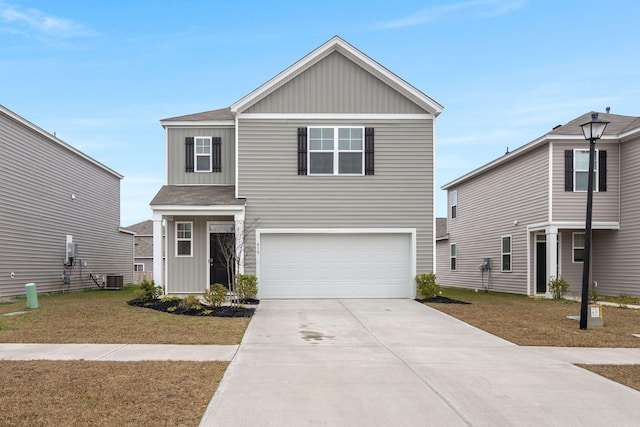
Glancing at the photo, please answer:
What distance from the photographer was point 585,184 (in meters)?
18.2

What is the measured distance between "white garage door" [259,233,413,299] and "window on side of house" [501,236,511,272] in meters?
6.75

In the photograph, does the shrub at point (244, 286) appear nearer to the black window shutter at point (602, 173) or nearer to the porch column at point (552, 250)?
the porch column at point (552, 250)

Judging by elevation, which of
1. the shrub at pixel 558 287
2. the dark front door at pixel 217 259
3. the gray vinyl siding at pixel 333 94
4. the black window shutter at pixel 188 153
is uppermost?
the gray vinyl siding at pixel 333 94

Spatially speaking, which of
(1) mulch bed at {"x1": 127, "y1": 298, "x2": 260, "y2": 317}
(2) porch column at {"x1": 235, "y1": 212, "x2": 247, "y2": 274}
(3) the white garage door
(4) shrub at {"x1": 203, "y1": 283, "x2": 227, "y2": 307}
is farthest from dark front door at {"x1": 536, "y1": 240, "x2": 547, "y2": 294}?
(4) shrub at {"x1": 203, "y1": 283, "x2": 227, "y2": 307}

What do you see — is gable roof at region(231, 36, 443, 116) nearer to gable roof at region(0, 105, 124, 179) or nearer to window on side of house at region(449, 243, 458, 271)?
gable roof at region(0, 105, 124, 179)

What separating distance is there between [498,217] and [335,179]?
9.30 meters

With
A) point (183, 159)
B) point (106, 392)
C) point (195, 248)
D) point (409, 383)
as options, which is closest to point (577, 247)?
point (195, 248)

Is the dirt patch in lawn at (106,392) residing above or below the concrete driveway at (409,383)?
above

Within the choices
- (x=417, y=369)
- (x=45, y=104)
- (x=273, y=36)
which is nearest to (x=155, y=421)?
(x=417, y=369)

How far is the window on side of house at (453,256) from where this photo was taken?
91.2 ft

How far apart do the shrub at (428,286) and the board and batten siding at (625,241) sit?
6.96 meters

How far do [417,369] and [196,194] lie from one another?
11.3 m

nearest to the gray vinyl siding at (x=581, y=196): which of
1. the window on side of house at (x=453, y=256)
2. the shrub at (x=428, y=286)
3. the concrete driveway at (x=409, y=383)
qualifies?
the shrub at (x=428, y=286)

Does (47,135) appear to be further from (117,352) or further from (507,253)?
(507,253)
